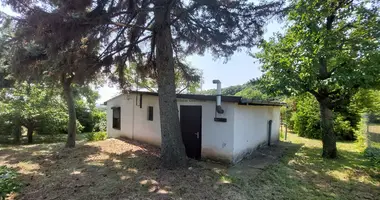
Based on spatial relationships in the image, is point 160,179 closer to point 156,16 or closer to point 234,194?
point 234,194

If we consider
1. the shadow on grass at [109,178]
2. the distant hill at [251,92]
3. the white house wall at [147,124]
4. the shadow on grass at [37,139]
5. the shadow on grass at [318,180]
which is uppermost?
the distant hill at [251,92]

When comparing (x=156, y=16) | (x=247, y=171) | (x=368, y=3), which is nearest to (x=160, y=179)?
(x=247, y=171)

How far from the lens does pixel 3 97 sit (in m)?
13.9

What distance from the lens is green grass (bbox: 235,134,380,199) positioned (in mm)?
4875

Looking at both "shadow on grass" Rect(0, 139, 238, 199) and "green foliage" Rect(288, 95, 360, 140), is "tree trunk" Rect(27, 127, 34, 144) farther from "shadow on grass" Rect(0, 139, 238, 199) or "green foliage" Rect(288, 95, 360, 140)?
"green foliage" Rect(288, 95, 360, 140)

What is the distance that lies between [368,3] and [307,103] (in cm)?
910

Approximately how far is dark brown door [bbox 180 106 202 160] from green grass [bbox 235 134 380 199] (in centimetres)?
254

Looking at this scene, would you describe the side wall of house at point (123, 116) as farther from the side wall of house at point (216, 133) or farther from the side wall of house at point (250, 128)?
the side wall of house at point (250, 128)

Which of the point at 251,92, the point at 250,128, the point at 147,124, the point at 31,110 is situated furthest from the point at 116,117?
the point at 251,92

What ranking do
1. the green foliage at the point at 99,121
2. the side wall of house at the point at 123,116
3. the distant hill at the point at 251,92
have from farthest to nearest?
the green foliage at the point at 99,121 → the side wall of house at the point at 123,116 → the distant hill at the point at 251,92

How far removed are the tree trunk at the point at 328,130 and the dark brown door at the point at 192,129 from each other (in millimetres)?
4830

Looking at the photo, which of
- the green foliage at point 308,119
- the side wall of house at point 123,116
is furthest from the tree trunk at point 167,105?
the green foliage at point 308,119

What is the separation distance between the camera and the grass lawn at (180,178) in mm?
4602

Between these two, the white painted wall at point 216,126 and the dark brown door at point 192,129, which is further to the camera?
the dark brown door at point 192,129
